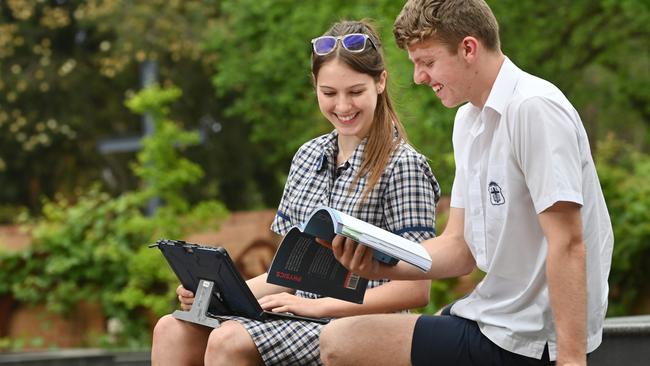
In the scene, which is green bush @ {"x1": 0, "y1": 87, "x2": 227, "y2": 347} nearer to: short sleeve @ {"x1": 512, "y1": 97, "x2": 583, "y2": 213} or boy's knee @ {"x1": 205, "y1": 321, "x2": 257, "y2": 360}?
boy's knee @ {"x1": 205, "y1": 321, "x2": 257, "y2": 360}

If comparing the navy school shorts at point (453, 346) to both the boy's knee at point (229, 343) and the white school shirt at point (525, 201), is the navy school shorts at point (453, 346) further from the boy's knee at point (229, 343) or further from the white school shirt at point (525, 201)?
the boy's knee at point (229, 343)

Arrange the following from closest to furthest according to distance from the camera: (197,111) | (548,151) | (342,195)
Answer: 1. (548,151)
2. (342,195)
3. (197,111)

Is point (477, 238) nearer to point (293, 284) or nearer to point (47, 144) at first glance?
point (293, 284)

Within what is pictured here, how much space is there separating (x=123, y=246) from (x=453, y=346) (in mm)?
8954

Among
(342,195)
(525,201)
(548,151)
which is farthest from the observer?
(342,195)

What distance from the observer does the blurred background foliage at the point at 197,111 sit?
10.9 metres

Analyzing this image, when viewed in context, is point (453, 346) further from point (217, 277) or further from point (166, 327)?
point (166, 327)

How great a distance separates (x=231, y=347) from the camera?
125 inches

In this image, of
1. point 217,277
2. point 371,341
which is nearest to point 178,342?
point 217,277

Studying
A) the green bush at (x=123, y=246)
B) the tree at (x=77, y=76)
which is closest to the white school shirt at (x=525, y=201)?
the green bush at (x=123, y=246)

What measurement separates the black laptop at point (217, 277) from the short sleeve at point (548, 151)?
0.92m

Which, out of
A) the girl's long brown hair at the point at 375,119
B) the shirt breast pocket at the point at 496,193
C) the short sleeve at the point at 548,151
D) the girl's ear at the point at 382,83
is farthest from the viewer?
the girl's ear at the point at 382,83

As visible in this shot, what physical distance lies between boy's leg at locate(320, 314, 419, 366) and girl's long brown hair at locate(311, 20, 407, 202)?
0.58 metres

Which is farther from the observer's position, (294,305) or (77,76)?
(77,76)
